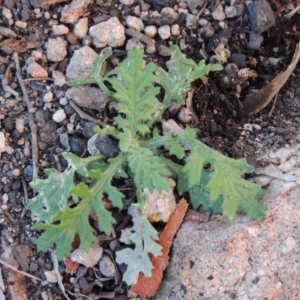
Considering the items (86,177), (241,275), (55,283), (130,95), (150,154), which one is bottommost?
(55,283)

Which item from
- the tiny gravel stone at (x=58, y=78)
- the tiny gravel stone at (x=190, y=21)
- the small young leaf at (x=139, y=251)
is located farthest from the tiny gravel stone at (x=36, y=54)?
the small young leaf at (x=139, y=251)

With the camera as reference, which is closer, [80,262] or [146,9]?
[80,262]

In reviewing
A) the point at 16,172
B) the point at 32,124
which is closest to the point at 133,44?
the point at 32,124

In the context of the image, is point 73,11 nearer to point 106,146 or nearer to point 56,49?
point 56,49

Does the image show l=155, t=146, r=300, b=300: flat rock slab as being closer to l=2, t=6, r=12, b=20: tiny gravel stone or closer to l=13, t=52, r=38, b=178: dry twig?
l=13, t=52, r=38, b=178: dry twig

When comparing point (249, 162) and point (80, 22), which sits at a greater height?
point (80, 22)

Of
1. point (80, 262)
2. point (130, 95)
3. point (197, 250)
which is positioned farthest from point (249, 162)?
point (80, 262)

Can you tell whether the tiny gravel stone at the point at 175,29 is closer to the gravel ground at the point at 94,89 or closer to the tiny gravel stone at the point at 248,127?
the gravel ground at the point at 94,89

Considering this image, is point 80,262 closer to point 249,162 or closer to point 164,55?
point 249,162
